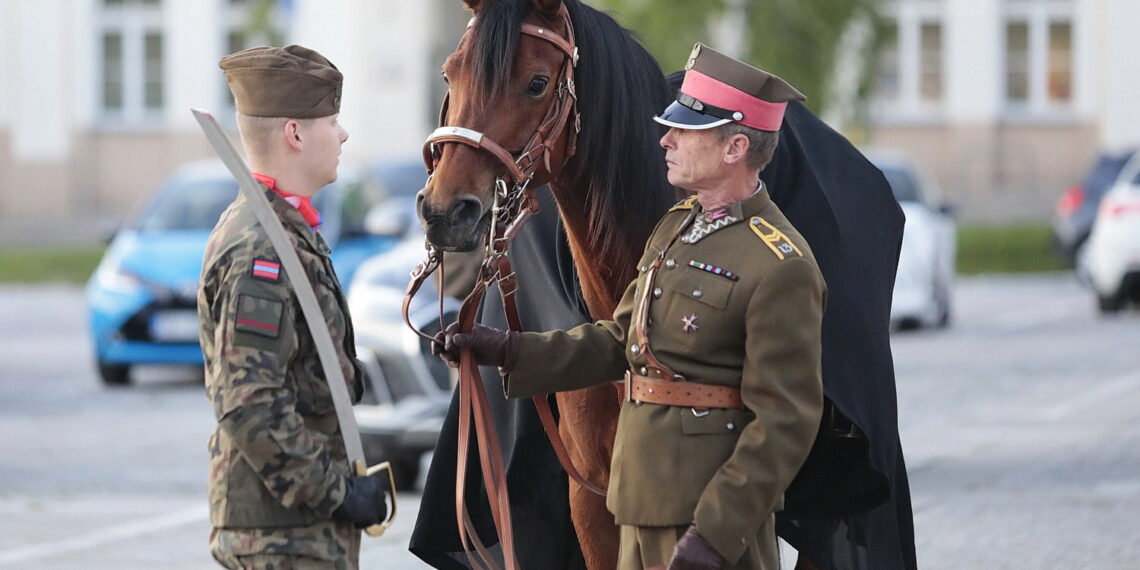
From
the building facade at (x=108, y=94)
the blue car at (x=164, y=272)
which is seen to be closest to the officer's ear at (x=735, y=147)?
the blue car at (x=164, y=272)

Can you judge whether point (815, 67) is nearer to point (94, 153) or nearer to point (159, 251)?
point (159, 251)

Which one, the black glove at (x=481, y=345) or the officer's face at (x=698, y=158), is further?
the black glove at (x=481, y=345)

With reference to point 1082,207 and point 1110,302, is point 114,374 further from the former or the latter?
point 1082,207

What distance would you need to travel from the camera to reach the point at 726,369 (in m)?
3.81

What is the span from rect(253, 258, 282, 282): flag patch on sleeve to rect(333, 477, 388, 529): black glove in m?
0.44

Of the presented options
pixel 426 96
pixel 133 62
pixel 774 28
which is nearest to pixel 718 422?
pixel 774 28

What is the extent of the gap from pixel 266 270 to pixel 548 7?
41.4 inches

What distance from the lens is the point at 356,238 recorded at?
15234mm

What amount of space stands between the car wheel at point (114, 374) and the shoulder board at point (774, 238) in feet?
39.0

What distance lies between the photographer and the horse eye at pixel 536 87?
14.1ft

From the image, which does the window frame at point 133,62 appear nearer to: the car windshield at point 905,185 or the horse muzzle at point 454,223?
the car windshield at point 905,185

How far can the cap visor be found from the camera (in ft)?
12.6

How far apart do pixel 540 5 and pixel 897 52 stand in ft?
113

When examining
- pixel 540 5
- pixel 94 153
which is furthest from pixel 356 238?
pixel 94 153
